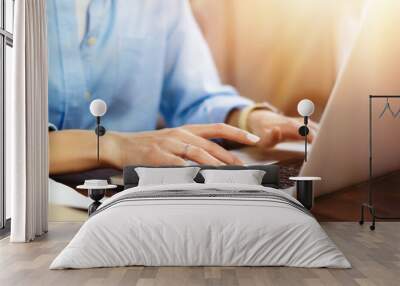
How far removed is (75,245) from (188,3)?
425 centimetres

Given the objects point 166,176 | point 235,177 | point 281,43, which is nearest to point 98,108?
point 166,176

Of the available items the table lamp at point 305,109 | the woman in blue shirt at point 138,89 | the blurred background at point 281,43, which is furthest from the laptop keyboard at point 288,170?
the blurred background at point 281,43

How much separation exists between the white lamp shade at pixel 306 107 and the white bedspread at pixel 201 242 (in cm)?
295

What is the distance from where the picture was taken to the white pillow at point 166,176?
22.8 feet

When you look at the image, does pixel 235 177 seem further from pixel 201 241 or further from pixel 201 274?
pixel 201 274

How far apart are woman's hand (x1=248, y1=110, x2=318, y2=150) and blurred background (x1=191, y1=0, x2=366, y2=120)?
→ 0.14m

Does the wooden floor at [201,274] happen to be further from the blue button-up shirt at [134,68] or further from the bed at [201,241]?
the blue button-up shirt at [134,68]

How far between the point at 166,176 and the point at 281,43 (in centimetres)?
247

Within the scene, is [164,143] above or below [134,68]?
below

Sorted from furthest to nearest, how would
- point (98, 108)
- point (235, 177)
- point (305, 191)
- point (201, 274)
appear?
point (98, 108) → point (305, 191) → point (235, 177) → point (201, 274)

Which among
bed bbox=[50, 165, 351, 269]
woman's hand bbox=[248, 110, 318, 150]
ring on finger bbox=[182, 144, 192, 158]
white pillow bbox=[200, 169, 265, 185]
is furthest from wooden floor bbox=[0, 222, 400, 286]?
ring on finger bbox=[182, 144, 192, 158]

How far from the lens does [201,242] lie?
4723 mm

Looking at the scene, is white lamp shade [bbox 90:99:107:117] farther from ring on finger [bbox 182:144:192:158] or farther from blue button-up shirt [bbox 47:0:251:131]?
ring on finger [bbox 182:144:192:158]

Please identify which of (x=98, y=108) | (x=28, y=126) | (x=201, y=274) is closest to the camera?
(x=201, y=274)
